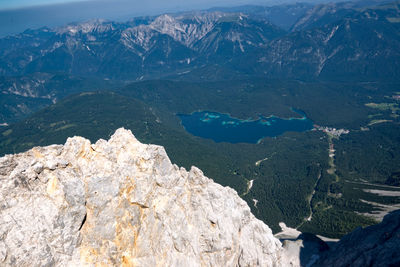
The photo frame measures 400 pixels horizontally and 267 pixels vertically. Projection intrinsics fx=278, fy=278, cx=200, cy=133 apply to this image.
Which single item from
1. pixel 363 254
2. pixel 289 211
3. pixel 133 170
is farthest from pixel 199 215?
pixel 289 211

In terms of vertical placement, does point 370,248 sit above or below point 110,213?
below

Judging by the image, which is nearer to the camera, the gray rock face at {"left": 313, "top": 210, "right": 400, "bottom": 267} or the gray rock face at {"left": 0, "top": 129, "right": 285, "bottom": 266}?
the gray rock face at {"left": 0, "top": 129, "right": 285, "bottom": 266}

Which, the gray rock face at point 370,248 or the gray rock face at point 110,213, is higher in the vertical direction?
the gray rock face at point 110,213

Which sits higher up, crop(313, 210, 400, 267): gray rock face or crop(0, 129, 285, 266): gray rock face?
crop(0, 129, 285, 266): gray rock face

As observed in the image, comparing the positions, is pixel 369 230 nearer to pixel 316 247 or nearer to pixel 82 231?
pixel 316 247

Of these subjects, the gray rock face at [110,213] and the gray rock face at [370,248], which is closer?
the gray rock face at [110,213]
